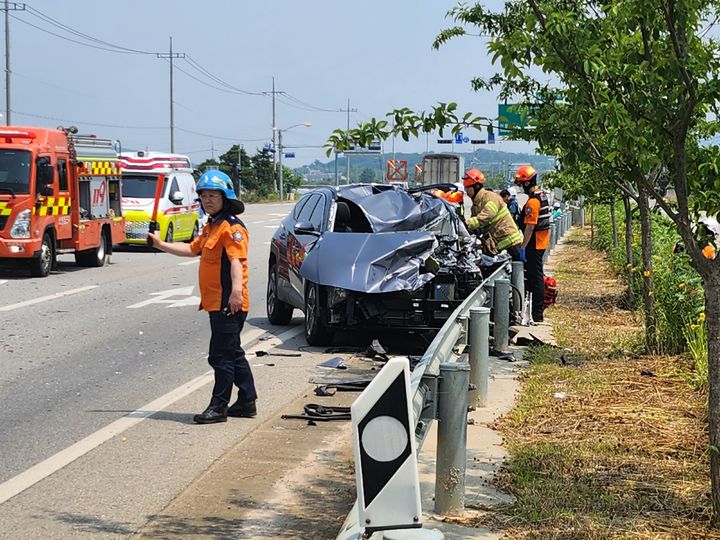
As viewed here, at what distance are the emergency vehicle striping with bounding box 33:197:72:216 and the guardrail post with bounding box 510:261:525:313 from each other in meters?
10.1

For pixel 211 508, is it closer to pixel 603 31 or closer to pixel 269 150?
pixel 603 31

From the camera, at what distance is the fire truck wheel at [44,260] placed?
20000 millimetres

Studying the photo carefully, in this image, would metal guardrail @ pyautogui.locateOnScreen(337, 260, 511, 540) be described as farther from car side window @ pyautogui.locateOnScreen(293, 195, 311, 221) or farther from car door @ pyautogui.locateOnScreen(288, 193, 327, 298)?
car side window @ pyautogui.locateOnScreen(293, 195, 311, 221)

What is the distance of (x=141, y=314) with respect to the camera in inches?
591

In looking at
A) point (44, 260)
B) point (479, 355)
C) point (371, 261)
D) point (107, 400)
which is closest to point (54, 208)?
point (44, 260)

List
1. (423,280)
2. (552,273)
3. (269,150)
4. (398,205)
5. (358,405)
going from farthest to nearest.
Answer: (269,150) < (552,273) < (398,205) < (423,280) < (358,405)

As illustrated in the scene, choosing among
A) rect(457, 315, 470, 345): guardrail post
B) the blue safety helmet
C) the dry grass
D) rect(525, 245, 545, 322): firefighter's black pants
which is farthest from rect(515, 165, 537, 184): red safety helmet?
the blue safety helmet

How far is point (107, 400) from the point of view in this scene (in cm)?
926

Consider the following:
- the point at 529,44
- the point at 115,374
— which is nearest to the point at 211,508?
the point at 529,44

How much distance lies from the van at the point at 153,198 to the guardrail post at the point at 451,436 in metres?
21.9

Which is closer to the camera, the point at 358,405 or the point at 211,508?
the point at 358,405

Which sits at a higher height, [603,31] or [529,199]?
[603,31]

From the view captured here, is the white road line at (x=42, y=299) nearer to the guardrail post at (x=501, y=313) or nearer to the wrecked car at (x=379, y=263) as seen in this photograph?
the wrecked car at (x=379, y=263)

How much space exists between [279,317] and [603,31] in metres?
9.02
